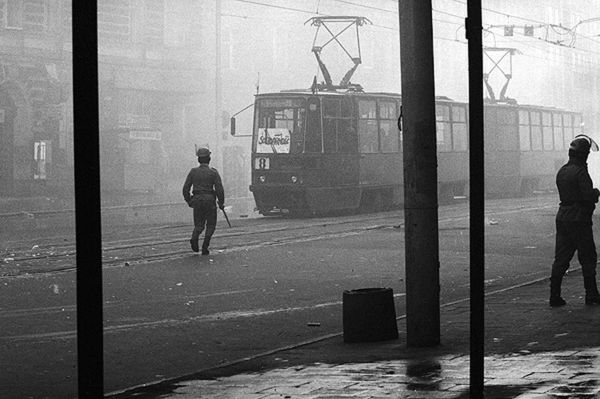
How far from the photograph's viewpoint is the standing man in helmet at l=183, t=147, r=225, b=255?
64.4ft

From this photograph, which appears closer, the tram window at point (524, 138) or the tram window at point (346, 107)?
the tram window at point (346, 107)

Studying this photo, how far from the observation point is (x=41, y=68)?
42.1 m

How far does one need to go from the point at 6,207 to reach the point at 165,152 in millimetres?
12895

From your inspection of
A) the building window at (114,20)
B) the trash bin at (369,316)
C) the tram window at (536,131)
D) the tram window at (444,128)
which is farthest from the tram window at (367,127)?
the trash bin at (369,316)

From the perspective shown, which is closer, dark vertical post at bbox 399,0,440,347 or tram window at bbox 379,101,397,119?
dark vertical post at bbox 399,0,440,347

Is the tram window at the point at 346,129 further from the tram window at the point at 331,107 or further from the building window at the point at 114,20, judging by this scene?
the building window at the point at 114,20

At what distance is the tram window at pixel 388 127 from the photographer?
33844 mm

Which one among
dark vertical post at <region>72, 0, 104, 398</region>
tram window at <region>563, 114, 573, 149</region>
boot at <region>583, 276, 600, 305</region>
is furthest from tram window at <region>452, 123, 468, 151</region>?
dark vertical post at <region>72, 0, 104, 398</region>

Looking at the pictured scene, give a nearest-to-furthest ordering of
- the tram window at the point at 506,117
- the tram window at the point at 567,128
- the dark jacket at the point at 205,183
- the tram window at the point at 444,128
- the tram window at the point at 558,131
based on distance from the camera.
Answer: the dark jacket at the point at 205,183
the tram window at the point at 444,128
the tram window at the point at 506,117
the tram window at the point at 558,131
the tram window at the point at 567,128

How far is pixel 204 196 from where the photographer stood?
64.8 ft

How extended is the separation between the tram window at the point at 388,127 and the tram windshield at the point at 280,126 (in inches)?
126

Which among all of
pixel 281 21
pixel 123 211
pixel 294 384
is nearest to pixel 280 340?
pixel 294 384

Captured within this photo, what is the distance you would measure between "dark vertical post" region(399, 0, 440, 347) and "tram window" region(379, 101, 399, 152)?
24206 mm

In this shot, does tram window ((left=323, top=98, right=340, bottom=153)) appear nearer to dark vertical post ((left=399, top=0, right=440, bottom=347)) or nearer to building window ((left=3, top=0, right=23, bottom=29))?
building window ((left=3, top=0, right=23, bottom=29))
